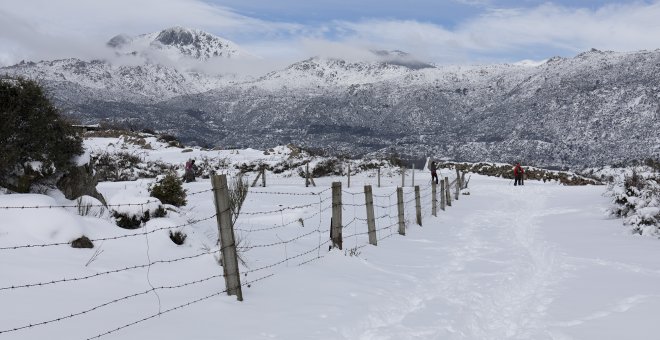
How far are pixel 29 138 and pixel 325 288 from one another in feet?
22.0

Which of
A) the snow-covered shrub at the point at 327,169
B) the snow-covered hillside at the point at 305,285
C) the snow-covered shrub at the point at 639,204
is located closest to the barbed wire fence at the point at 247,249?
the snow-covered hillside at the point at 305,285

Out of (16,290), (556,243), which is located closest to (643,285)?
(556,243)

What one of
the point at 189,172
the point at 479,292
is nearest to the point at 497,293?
the point at 479,292

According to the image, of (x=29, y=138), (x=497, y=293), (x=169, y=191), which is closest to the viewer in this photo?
(x=497, y=293)

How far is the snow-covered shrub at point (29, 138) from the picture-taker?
9984 millimetres

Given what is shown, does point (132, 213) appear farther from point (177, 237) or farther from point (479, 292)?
point (479, 292)

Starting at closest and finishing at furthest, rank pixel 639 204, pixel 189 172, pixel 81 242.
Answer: pixel 81 242
pixel 639 204
pixel 189 172

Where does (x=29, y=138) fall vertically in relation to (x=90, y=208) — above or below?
above

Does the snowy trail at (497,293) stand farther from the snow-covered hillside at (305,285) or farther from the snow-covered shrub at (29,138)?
the snow-covered shrub at (29,138)

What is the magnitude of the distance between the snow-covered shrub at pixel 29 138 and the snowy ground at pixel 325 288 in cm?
178

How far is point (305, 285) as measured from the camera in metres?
8.10

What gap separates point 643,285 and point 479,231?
23.9 ft

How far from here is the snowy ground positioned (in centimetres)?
610

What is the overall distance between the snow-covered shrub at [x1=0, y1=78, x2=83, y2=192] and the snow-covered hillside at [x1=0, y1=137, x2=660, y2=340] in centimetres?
136
